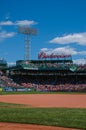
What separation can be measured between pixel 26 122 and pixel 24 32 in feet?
277

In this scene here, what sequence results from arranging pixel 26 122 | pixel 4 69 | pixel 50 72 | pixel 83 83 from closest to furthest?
1. pixel 26 122
2. pixel 83 83
3. pixel 50 72
4. pixel 4 69

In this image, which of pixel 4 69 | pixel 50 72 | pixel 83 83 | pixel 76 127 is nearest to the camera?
pixel 76 127

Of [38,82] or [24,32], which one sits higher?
[24,32]

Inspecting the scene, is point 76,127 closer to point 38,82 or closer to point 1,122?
point 1,122

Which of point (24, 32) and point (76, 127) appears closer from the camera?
point (76, 127)

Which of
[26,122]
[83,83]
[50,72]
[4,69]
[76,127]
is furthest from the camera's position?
[4,69]

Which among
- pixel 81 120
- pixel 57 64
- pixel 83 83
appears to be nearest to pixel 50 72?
pixel 57 64

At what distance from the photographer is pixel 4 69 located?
98125 mm

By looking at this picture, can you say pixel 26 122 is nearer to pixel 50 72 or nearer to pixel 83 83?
pixel 83 83

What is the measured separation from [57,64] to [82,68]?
9.26 meters

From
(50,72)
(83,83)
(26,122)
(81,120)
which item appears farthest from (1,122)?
(50,72)

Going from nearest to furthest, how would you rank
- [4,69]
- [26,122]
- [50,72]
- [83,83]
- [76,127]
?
[76,127] → [26,122] → [83,83] → [50,72] → [4,69]

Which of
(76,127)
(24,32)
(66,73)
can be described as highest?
(24,32)

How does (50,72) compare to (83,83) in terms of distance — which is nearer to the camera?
(83,83)
